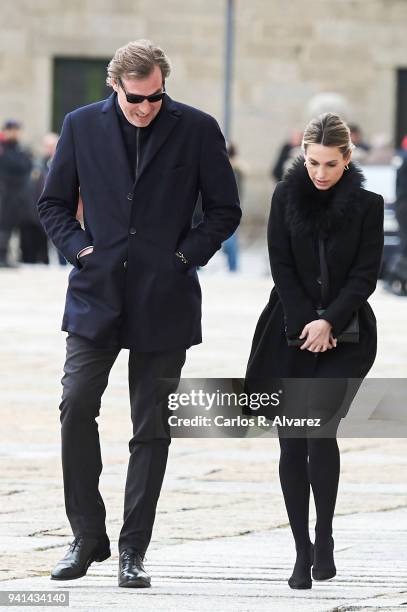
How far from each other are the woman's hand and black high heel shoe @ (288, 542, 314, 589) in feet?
2.02

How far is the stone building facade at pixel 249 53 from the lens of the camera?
32.0 metres

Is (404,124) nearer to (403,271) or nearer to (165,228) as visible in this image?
(403,271)

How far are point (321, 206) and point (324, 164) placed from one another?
13 cm

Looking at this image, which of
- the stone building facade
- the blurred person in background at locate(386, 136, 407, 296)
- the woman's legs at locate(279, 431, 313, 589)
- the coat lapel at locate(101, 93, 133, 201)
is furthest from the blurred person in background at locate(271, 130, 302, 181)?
the woman's legs at locate(279, 431, 313, 589)

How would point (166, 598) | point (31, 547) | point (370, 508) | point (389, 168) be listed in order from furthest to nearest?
point (389, 168) < point (370, 508) < point (31, 547) < point (166, 598)

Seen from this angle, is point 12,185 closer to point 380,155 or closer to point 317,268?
point 380,155

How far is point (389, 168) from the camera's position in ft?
70.6

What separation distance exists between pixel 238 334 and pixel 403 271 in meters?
4.49

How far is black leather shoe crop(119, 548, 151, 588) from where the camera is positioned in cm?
576

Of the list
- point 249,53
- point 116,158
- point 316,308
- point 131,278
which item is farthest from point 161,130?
point 249,53

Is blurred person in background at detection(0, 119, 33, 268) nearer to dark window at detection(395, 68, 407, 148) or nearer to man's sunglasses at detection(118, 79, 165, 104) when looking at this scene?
dark window at detection(395, 68, 407, 148)

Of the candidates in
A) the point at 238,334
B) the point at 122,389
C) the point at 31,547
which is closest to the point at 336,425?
the point at 31,547

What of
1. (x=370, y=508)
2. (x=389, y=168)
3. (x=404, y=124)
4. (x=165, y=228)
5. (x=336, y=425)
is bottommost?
(x=404, y=124)

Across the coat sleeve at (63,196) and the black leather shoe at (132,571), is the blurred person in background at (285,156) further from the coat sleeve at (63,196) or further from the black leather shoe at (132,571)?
the black leather shoe at (132,571)
